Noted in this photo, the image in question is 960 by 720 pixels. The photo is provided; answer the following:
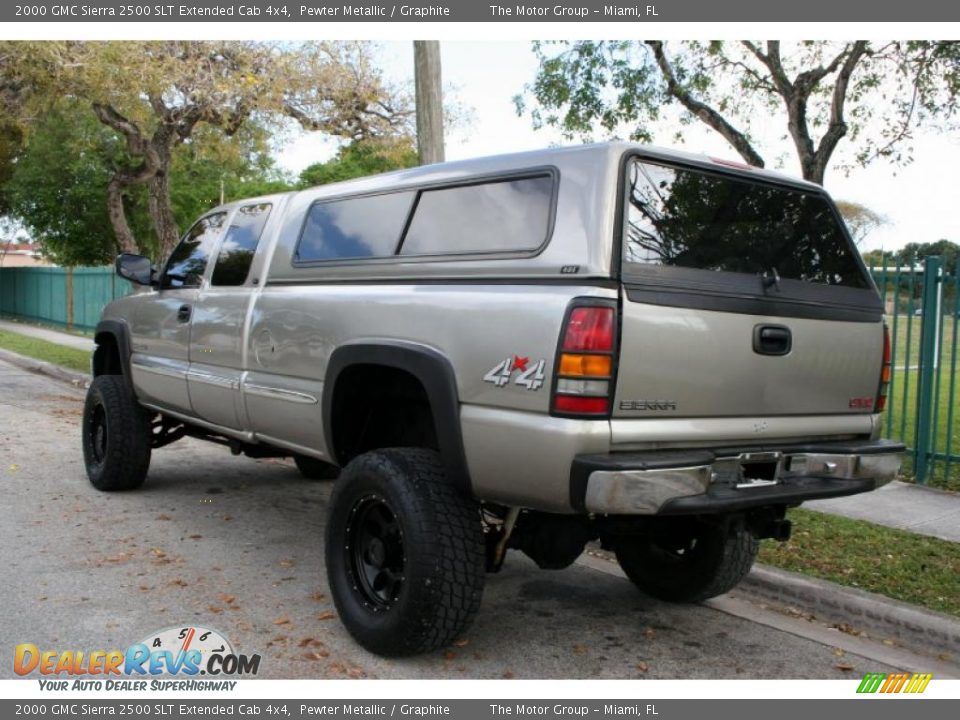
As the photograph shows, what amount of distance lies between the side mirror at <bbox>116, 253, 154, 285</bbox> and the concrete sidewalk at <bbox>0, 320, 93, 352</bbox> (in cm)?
1376

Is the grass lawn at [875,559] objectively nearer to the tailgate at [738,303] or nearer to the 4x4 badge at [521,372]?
the tailgate at [738,303]

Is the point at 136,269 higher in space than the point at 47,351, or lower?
higher

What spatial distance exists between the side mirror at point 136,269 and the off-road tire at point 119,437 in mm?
892

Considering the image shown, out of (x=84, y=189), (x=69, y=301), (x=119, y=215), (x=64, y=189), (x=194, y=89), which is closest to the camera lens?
(x=194, y=89)

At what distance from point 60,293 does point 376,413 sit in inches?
980

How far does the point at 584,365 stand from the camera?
335cm

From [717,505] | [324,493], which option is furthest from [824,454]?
[324,493]

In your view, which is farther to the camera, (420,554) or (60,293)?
(60,293)

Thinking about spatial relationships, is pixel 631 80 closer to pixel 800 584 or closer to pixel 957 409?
pixel 957 409

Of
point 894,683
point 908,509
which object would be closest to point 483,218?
point 894,683

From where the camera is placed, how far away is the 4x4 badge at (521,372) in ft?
11.2

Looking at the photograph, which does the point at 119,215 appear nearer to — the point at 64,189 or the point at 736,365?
the point at 64,189

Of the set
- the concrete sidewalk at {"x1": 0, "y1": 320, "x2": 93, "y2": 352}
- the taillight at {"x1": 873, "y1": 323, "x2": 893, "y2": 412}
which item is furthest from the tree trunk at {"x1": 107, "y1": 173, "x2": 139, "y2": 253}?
the taillight at {"x1": 873, "y1": 323, "x2": 893, "y2": 412}

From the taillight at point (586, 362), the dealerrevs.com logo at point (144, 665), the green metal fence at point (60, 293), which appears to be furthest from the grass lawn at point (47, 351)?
the taillight at point (586, 362)
